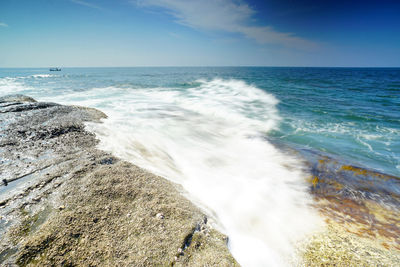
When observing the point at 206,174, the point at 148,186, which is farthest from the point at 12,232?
the point at 206,174

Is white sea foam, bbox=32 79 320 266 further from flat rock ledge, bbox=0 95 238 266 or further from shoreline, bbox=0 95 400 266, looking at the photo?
flat rock ledge, bbox=0 95 238 266

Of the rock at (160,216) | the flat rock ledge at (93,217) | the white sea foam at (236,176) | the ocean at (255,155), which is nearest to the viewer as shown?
the flat rock ledge at (93,217)

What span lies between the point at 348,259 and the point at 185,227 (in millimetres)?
1937

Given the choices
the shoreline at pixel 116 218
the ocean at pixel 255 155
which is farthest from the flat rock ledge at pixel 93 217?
the ocean at pixel 255 155

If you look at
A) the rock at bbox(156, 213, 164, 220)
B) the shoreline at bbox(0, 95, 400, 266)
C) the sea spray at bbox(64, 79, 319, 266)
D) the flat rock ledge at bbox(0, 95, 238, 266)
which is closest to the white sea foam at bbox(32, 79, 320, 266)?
the sea spray at bbox(64, 79, 319, 266)

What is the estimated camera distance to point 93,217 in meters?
1.85

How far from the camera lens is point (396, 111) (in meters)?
11.6

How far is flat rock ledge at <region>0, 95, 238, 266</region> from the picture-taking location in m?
1.55

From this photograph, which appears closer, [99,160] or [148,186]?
[148,186]

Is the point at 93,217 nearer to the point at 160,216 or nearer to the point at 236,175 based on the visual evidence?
the point at 160,216

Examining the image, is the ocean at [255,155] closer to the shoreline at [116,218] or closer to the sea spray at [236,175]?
the sea spray at [236,175]

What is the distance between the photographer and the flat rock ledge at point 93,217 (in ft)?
5.09

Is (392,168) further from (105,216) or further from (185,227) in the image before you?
(105,216)

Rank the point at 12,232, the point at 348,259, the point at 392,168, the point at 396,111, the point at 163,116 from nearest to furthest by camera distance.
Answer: the point at 12,232, the point at 348,259, the point at 392,168, the point at 163,116, the point at 396,111
